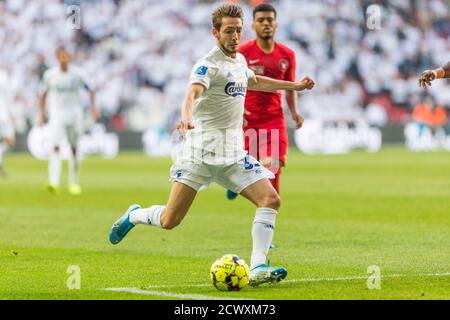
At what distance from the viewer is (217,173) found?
29.4 feet

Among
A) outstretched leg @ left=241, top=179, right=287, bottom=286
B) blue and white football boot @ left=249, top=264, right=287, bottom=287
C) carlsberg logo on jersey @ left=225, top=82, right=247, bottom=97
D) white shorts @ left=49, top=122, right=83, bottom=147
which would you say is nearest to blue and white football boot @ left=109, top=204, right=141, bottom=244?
outstretched leg @ left=241, top=179, right=287, bottom=286

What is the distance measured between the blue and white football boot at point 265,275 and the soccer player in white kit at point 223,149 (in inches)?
7.1

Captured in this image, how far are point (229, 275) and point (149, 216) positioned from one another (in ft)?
4.16

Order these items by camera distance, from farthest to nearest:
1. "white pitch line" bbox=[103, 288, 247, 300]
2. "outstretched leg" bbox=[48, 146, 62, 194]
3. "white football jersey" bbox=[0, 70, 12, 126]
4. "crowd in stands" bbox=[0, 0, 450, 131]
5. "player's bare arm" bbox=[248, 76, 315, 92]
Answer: "crowd in stands" bbox=[0, 0, 450, 131]
"white football jersey" bbox=[0, 70, 12, 126]
"outstretched leg" bbox=[48, 146, 62, 194]
"player's bare arm" bbox=[248, 76, 315, 92]
"white pitch line" bbox=[103, 288, 247, 300]

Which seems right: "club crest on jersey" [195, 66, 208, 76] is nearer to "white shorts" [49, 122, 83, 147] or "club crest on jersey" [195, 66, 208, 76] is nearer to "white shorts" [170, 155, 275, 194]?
"white shorts" [170, 155, 275, 194]

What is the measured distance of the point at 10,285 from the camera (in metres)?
8.75

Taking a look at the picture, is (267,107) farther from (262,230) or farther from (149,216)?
(262,230)

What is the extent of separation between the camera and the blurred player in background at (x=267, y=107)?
12.4 meters

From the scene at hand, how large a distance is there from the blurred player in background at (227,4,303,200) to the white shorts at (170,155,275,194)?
330cm

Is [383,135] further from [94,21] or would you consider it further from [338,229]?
[338,229]

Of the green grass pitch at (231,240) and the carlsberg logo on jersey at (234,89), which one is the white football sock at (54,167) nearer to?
the green grass pitch at (231,240)

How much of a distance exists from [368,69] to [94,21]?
Result: 9.77 meters

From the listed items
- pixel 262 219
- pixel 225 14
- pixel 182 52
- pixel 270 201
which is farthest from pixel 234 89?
pixel 182 52

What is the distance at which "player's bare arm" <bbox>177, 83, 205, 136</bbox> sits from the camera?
25.9 ft
